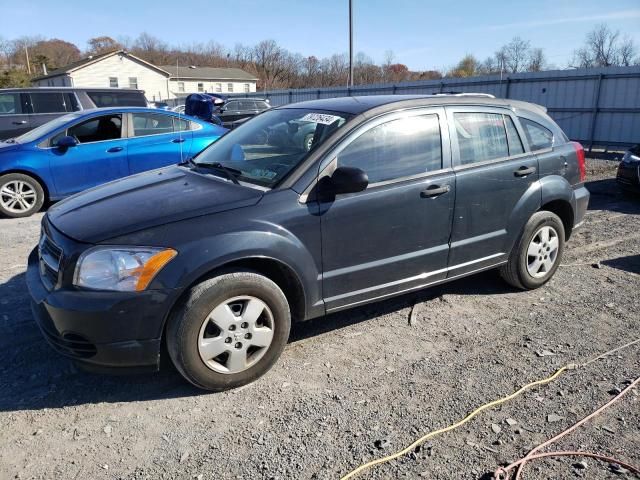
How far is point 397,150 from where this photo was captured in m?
3.72

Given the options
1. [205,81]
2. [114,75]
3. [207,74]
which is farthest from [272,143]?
[207,74]

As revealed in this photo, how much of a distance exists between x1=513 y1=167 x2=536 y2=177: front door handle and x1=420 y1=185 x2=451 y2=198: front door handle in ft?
2.80

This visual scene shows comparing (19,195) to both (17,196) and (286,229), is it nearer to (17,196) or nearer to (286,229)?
(17,196)

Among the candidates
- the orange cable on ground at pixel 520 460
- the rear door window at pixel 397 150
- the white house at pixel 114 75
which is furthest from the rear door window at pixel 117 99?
the white house at pixel 114 75

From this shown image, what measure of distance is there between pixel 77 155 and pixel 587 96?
1410 cm

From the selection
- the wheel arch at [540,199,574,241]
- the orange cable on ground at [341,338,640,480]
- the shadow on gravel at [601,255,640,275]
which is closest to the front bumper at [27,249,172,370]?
the orange cable on ground at [341,338,640,480]

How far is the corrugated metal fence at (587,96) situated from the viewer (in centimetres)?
1405

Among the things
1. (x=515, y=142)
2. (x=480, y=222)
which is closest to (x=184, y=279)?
(x=480, y=222)

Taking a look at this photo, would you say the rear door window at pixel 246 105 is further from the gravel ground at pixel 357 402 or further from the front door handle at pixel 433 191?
the front door handle at pixel 433 191

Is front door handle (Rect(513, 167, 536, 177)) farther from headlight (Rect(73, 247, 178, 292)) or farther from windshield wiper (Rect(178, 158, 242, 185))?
headlight (Rect(73, 247, 178, 292))

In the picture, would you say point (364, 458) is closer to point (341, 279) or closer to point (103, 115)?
point (341, 279)

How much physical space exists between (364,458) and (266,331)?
0.98m

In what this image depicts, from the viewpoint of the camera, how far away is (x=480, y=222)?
410 cm

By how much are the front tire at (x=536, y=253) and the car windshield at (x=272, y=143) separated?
2.03 metres
